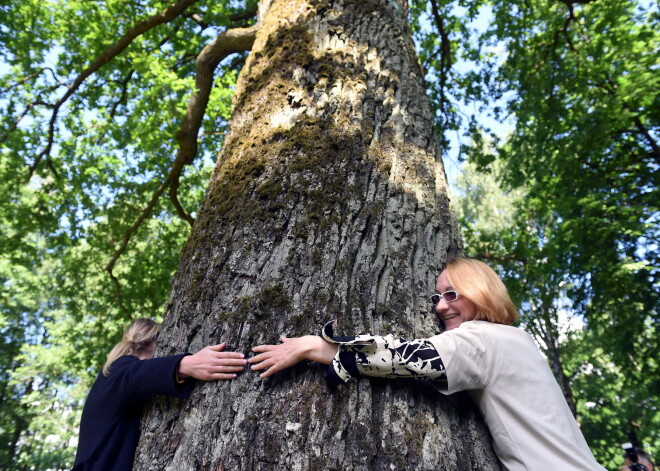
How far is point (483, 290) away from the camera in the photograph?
67.9 inches

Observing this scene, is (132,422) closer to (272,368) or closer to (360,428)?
(272,368)

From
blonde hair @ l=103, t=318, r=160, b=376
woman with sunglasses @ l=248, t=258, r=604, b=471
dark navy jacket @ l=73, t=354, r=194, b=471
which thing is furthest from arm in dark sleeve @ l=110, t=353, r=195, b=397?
blonde hair @ l=103, t=318, r=160, b=376

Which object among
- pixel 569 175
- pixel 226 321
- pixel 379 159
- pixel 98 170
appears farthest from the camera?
pixel 569 175

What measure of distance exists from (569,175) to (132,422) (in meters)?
9.34

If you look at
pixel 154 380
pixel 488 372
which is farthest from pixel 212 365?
pixel 488 372

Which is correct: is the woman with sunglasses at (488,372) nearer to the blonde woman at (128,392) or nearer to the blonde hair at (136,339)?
the blonde woman at (128,392)

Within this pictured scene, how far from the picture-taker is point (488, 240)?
9.97m

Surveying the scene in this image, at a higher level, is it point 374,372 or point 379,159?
point 379,159

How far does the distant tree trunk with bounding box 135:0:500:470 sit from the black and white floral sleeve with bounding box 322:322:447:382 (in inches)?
2.7

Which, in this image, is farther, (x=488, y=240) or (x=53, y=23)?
(x=488, y=240)

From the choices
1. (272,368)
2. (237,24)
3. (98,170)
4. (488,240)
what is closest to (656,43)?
(488,240)

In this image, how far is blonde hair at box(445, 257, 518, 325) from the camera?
1711 millimetres

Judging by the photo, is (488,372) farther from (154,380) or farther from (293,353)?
(154,380)

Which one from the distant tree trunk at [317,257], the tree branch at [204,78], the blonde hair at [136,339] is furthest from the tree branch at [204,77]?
the blonde hair at [136,339]
